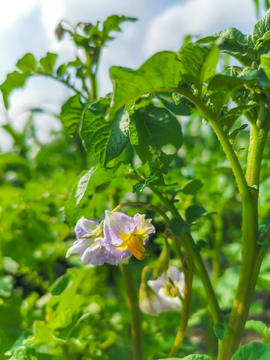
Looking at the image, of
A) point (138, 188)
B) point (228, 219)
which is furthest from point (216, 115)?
point (228, 219)

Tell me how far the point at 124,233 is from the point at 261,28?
32 cm

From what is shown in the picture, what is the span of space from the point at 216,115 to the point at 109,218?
0.18 metres

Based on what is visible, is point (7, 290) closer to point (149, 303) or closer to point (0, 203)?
point (0, 203)

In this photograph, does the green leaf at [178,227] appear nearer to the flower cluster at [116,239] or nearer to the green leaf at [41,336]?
the flower cluster at [116,239]

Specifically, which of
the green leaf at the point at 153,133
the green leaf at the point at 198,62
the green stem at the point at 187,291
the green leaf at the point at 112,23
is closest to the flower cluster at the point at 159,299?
the green stem at the point at 187,291

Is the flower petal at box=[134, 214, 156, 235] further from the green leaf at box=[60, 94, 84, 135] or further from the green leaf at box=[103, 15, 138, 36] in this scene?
the green leaf at box=[103, 15, 138, 36]

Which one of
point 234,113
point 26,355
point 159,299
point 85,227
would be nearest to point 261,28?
point 234,113

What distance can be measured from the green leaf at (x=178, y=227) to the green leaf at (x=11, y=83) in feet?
1.18

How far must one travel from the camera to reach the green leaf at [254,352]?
0.36 m

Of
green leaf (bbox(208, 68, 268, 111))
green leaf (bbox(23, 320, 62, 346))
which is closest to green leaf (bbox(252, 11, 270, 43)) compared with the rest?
green leaf (bbox(208, 68, 268, 111))

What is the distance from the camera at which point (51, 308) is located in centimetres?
69

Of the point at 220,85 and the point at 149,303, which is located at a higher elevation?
the point at 220,85

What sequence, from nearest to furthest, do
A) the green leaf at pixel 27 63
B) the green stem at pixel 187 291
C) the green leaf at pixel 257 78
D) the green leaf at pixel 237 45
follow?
1. the green leaf at pixel 257 78
2. the green leaf at pixel 237 45
3. the green stem at pixel 187 291
4. the green leaf at pixel 27 63

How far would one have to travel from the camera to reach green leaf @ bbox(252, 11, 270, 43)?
431mm
